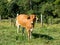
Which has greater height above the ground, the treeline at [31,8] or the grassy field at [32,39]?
the treeline at [31,8]

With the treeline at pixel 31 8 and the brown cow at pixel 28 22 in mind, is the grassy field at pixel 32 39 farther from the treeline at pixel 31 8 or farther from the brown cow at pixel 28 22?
the treeline at pixel 31 8

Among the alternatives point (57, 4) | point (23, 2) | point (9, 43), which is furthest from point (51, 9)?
point (9, 43)

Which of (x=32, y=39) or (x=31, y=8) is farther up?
(x=31, y=8)

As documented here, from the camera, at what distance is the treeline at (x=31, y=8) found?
131 feet

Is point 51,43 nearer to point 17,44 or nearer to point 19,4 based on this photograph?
point 17,44

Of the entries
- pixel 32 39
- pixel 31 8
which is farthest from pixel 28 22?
pixel 31 8

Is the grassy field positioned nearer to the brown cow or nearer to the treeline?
the brown cow

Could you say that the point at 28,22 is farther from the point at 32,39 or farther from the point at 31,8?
the point at 31,8

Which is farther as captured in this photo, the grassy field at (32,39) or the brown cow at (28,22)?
the brown cow at (28,22)

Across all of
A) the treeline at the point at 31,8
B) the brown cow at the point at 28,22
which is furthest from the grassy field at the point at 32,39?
the treeline at the point at 31,8

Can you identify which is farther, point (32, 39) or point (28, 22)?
point (28, 22)

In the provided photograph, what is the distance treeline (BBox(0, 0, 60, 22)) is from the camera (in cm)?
4006

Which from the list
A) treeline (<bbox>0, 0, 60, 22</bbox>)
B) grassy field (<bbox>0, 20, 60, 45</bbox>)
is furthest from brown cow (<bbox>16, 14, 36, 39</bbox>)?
treeline (<bbox>0, 0, 60, 22</bbox>)

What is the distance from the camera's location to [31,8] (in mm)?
43812
